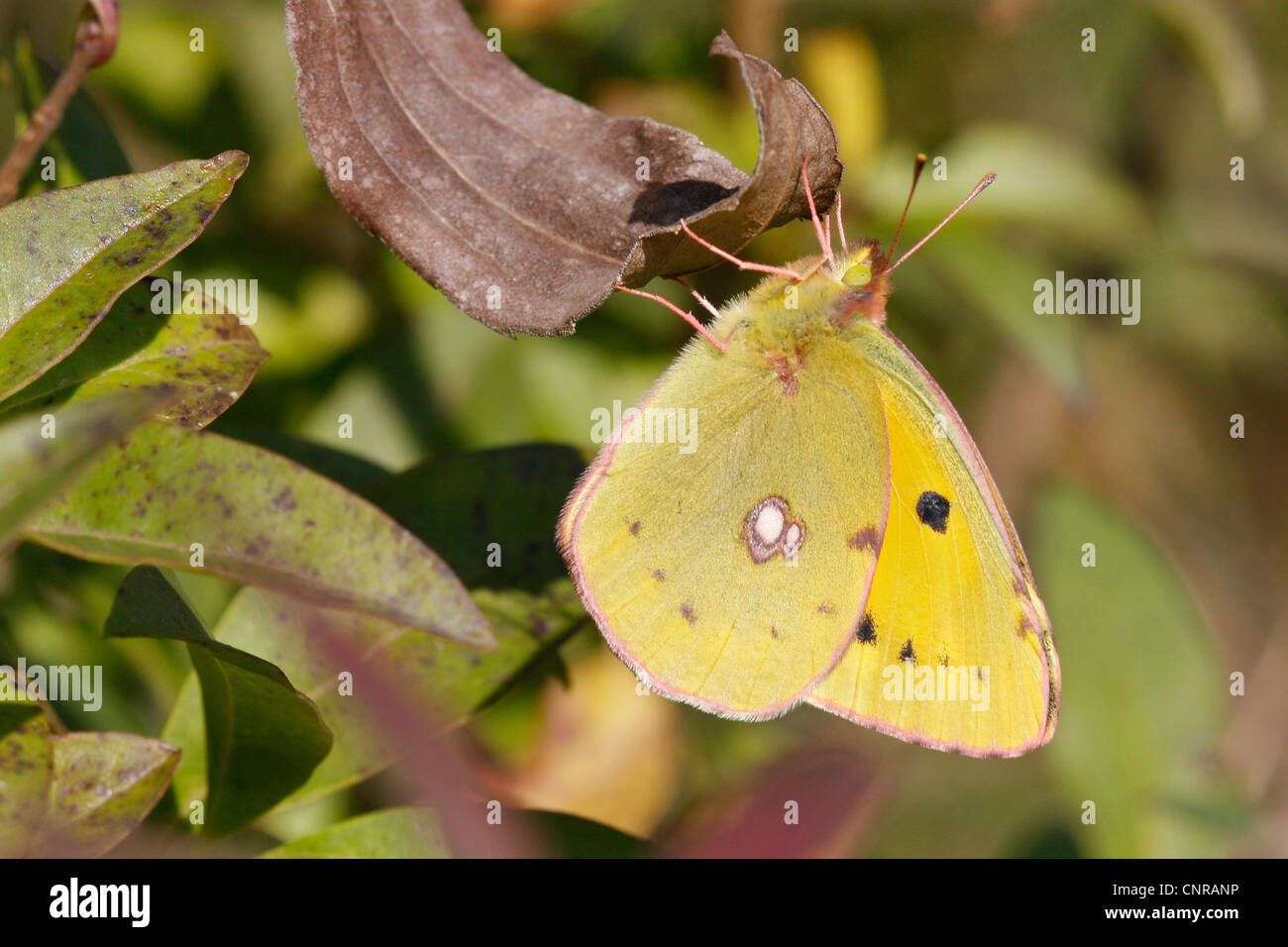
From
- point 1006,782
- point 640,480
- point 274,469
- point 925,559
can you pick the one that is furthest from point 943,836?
point 274,469

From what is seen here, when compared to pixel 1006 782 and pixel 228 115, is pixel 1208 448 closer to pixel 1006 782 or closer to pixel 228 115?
pixel 1006 782

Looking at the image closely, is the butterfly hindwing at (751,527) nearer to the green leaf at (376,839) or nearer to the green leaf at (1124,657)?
the green leaf at (376,839)

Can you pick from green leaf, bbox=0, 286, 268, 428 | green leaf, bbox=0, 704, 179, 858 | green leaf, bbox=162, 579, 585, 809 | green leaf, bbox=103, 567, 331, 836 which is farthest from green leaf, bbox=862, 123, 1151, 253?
green leaf, bbox=0, 704, 179, 858

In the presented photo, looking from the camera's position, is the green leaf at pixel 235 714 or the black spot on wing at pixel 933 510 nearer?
the green leaf at pixel 235 714

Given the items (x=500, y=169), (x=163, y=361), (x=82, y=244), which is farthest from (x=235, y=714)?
(x=500, y=169)

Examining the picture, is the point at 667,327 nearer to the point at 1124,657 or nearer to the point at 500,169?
the point at 500,169

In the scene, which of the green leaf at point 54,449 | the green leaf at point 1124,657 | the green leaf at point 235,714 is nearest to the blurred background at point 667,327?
the green leaf at point 1124,657
